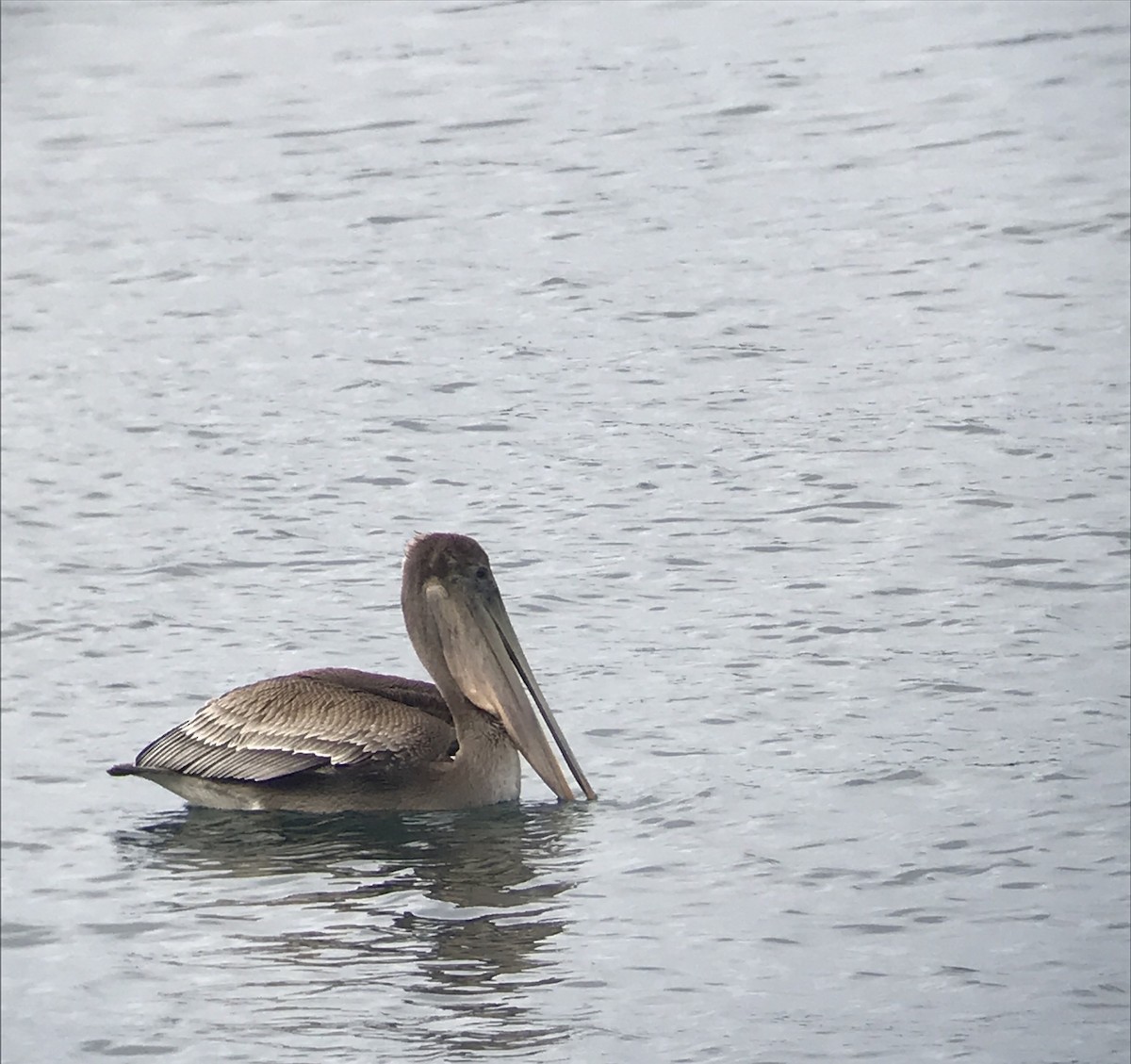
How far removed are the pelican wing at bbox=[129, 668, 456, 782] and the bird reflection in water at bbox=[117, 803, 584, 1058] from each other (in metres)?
0.16

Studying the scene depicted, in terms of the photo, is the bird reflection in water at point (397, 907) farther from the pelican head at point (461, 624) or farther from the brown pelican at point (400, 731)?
the pelican head at point (461, 624)

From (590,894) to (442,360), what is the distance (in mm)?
5360

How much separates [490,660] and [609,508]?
1.85 metres

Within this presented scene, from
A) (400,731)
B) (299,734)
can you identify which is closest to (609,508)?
(400,731)

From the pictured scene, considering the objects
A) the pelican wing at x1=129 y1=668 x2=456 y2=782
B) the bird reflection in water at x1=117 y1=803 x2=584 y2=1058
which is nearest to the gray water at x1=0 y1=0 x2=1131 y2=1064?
the bird reflection in water at x1=117 y1=803 x2=584 y2=1058

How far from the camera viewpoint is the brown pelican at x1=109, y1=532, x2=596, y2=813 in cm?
754

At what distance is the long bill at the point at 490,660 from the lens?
25.2ft

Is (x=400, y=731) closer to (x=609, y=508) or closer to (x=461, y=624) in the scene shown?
(x=461, y=624)

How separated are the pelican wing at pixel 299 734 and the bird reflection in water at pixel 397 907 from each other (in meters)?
0.16

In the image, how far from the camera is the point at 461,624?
7848 millimetres

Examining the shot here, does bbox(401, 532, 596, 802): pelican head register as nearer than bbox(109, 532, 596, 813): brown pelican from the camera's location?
No

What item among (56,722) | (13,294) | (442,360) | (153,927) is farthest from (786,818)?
(13,294)

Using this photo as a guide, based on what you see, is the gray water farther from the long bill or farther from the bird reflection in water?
the long bill

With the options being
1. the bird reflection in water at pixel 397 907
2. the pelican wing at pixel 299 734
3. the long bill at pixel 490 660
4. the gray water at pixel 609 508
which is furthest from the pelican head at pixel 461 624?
the bird reflection in water at pixel 397 907
